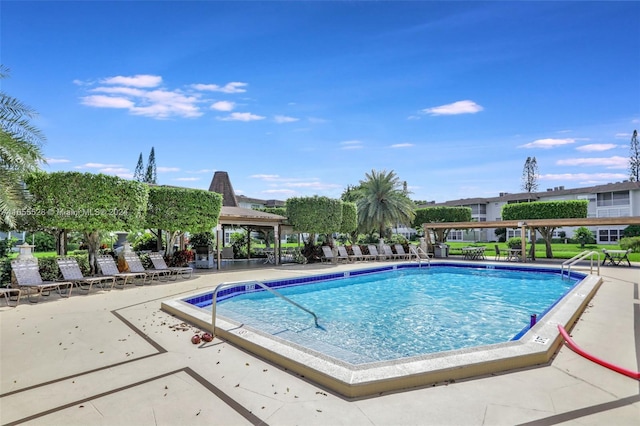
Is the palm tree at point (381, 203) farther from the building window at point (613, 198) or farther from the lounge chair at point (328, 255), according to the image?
the building window at point (613, 198)

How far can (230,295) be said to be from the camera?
11852mm

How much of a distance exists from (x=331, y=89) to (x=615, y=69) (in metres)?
10.5

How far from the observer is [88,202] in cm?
1202

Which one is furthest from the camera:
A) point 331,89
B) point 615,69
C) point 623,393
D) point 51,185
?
point 331,89

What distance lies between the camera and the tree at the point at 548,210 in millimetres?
27203

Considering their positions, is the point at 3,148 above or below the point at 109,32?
below

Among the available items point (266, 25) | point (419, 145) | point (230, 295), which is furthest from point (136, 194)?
point (419, 145)

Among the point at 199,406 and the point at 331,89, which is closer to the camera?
the point at 199,406

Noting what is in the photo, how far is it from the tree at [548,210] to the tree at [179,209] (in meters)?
21.6

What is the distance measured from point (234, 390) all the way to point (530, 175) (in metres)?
72.2

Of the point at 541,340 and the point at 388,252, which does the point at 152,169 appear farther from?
the point at 541,340

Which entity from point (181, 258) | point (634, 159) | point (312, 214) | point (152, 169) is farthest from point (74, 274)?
point (634, 159)

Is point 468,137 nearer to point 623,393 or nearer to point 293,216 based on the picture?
point 293,216

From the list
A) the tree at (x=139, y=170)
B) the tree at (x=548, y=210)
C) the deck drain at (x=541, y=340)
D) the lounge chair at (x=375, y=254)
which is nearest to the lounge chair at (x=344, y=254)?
the lounge chair at (x=375, y=254)
